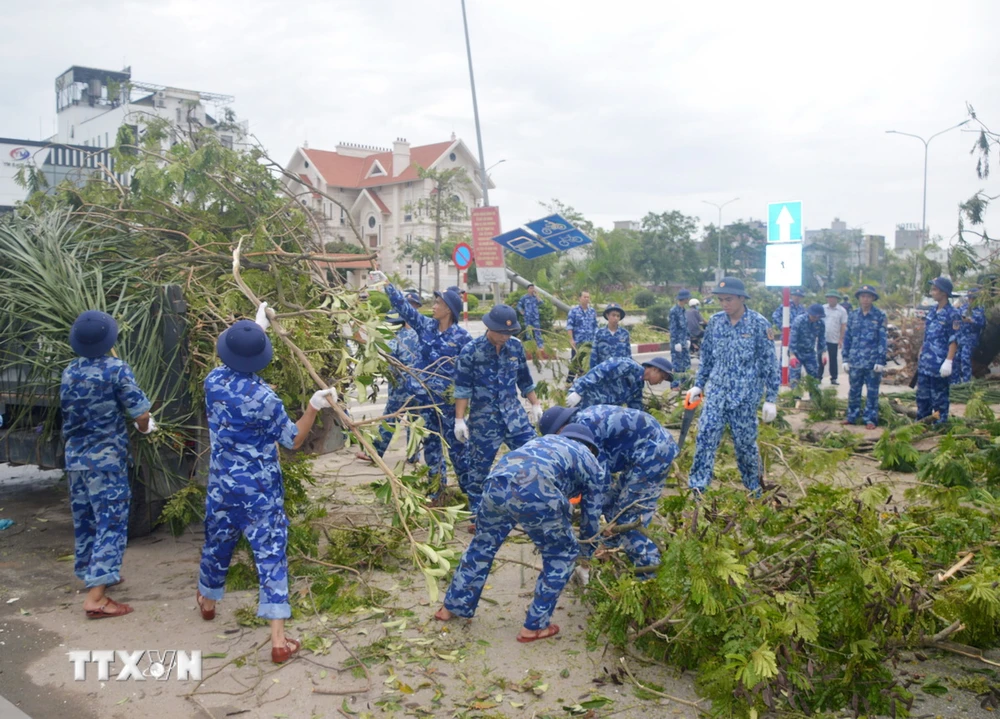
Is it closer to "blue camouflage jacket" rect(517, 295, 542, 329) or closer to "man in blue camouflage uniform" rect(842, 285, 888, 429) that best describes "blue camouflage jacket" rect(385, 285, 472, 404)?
"blue camouflage jacket" rect(517, 295, 542, 329)

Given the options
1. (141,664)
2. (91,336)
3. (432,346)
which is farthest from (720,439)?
(91,336)

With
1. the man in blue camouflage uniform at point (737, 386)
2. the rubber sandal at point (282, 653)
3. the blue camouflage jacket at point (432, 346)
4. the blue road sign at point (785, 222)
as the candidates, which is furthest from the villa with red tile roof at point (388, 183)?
the rubber sandal at point (282, 653)

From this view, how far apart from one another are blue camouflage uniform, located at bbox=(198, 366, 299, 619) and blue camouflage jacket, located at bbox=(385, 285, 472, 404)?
8.16ft

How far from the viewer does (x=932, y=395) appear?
33.5 ft

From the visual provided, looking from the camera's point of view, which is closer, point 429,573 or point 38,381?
point 429,573

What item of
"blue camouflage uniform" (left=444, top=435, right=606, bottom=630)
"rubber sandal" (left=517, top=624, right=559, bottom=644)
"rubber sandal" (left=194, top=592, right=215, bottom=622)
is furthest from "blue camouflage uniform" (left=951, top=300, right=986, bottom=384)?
"rubber sandal" (left=194, top=592, right=215, bottom=622)

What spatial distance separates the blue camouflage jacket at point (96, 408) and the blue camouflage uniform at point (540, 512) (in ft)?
7.09

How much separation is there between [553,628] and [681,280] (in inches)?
1648

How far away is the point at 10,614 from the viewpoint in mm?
4840

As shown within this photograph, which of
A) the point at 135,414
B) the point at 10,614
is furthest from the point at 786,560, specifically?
the point at 10,614

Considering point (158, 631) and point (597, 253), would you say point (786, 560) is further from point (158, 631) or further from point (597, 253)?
point (597, 253)

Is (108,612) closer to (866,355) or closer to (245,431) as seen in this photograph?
(245,431)

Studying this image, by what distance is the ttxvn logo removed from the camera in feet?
13.6

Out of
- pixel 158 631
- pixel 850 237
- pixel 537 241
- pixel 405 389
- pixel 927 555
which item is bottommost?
pixel 158 631
